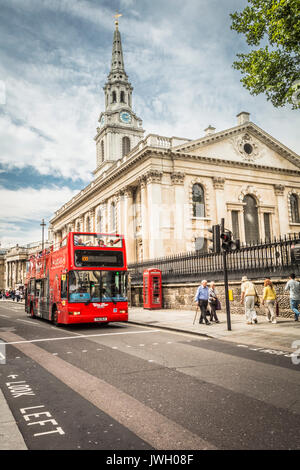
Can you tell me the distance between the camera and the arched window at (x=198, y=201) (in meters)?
33.9

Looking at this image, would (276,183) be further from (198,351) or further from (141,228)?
(198,351)

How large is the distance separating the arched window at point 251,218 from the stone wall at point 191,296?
1635 centimetres

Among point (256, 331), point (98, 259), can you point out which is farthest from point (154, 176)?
point (256, 331)

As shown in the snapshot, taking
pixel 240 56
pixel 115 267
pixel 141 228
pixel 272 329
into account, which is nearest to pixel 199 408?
pixel 272 329

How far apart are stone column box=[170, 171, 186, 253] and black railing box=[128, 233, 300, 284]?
7779 millimetres

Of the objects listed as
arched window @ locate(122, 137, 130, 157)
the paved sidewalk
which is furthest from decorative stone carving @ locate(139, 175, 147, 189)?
arched window @ locate(122, 137, 130, 157)

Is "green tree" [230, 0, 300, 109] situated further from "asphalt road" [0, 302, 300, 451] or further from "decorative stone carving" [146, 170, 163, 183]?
"decorative stone carving" [146, 170, 163, 183]

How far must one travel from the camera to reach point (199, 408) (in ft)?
14.3

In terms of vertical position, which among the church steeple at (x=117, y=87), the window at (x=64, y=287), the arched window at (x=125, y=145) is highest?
the church steeple at (x=117, y=87)

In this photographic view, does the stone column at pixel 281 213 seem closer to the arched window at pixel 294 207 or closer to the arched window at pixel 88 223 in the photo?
the arched window at pixel 294 207

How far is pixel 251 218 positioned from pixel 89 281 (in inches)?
1070

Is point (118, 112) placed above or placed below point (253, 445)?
above

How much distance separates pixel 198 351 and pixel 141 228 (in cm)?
2685

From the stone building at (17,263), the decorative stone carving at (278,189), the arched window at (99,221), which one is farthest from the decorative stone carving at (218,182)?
the stone building at (17,263)
